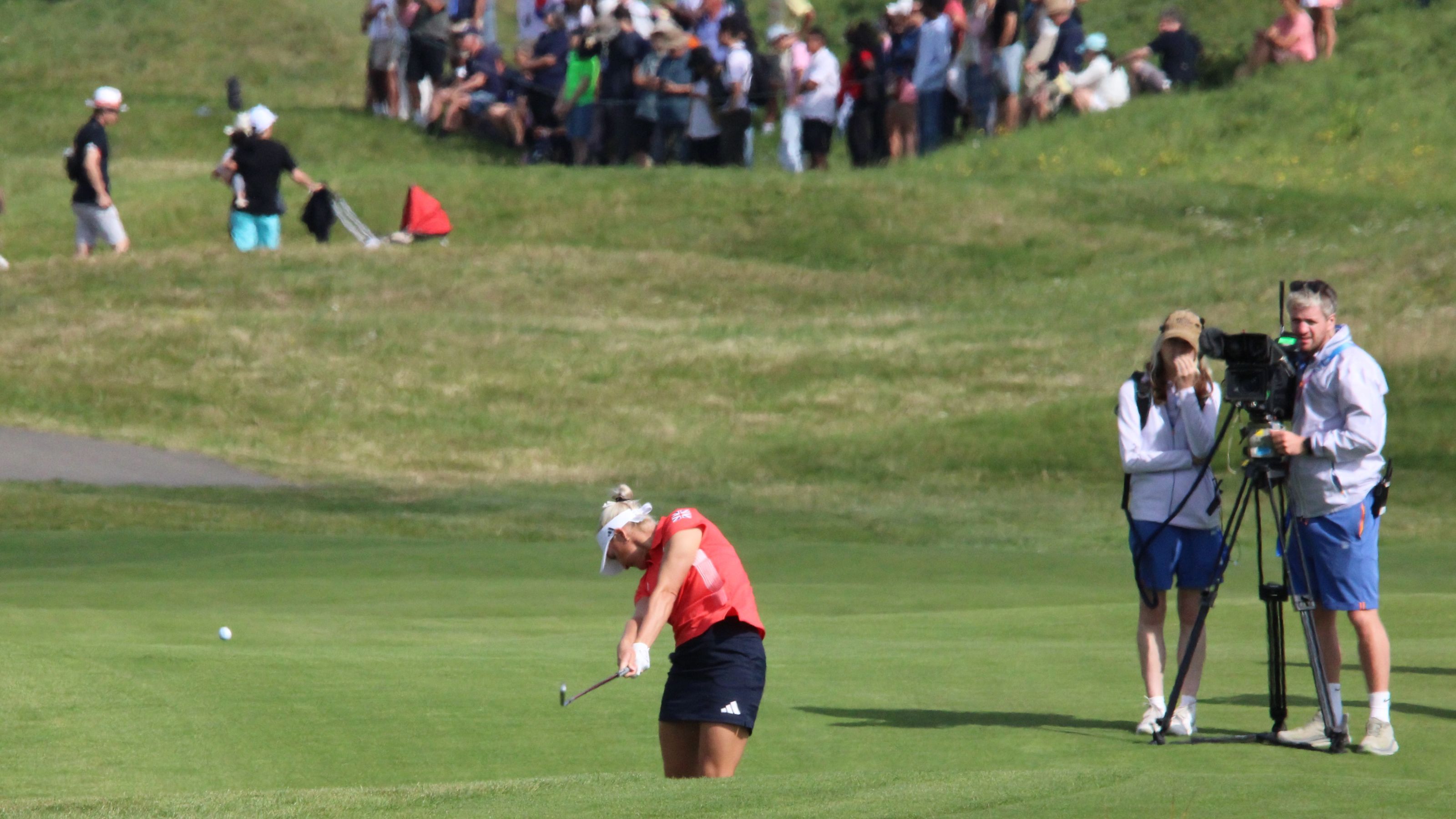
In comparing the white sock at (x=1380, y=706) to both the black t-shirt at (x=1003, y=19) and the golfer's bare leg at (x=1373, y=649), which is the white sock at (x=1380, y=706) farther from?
the black t-shirt at (x=1003, y=19)

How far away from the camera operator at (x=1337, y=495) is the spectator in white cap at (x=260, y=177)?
1869 centimetres

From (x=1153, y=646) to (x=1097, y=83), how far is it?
24776 mm

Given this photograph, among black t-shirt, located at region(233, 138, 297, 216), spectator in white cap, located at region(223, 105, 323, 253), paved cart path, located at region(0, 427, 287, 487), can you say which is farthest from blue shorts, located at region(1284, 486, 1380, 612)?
black t-shirt, located at region(233, 138, 297, 216)

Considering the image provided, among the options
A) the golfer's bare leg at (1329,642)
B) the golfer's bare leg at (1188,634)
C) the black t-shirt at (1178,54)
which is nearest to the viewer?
the golfer's bare leg at (1329,642)

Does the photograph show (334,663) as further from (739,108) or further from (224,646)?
(739,108)

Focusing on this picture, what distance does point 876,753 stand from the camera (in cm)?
853

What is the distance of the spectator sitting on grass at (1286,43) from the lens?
32.2 m

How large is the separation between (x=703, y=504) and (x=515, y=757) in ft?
38.0

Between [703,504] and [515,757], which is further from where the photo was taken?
[703,504]

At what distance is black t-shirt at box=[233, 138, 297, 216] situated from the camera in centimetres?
2530

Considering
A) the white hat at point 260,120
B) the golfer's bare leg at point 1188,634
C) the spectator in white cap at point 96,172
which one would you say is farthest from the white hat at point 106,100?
the golfer's bare leg at point 1188,634

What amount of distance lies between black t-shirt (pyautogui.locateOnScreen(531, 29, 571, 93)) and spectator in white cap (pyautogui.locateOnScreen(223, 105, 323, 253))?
6.19 metres

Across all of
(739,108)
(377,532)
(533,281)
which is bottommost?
(377,532)

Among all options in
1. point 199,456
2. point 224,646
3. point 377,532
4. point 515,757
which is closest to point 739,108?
point 199,456
